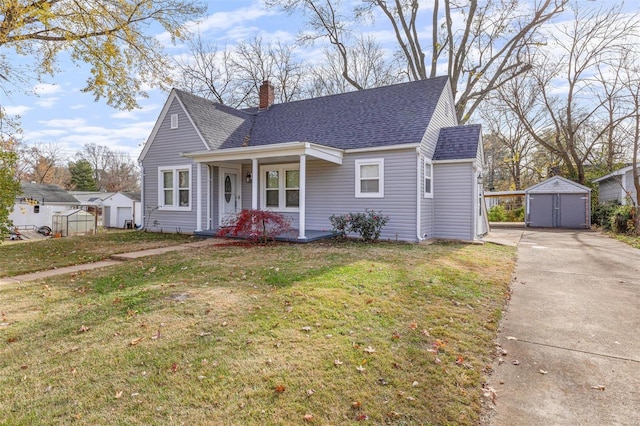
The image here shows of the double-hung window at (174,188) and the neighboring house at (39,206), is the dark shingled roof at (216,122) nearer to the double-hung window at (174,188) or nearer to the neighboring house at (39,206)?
the double-hung window at (174,188)

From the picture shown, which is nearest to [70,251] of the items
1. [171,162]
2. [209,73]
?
[171,162]

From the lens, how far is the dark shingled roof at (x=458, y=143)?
11336 millimetres

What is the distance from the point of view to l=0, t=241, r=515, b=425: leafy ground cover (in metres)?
2.50

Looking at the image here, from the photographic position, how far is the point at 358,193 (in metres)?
11.2

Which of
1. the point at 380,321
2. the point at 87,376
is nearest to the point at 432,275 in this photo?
the point at 380,321

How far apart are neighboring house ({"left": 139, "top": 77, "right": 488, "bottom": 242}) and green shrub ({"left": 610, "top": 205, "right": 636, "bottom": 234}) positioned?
6407 millimetres

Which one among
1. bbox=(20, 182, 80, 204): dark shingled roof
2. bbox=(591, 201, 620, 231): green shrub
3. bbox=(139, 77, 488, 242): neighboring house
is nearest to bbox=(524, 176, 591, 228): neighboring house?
bbox=(591, 201, 620, 231): green shrub

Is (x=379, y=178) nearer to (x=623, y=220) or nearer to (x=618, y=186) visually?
(x=623, y=220)

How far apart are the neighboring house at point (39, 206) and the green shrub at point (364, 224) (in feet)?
91.3

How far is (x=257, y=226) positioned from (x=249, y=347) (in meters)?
6.82

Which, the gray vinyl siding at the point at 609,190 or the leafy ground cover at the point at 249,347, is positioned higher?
the gray vinyl siding at the point at 609,190

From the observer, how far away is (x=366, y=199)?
11.1m

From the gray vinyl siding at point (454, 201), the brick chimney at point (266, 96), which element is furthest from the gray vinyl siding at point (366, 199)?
the brick chimney at point (266, 96)

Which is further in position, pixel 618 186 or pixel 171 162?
pixel 618 186
